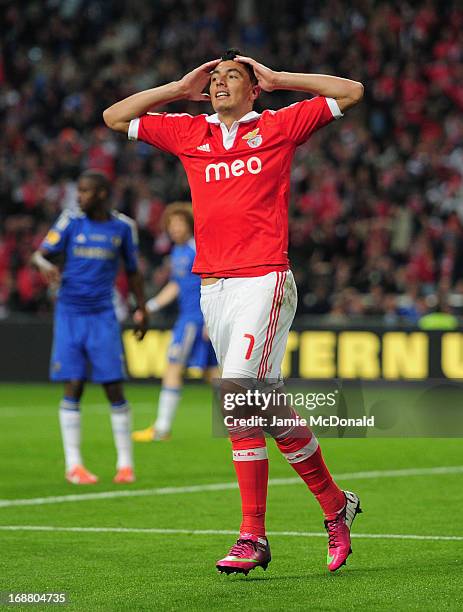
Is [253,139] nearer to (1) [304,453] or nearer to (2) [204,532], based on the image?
(1) [304,453]

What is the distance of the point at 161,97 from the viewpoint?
6793mm

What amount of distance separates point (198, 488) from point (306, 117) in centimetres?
425

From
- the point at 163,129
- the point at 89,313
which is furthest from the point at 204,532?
the point at 89,313

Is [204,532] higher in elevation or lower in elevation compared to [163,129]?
lower

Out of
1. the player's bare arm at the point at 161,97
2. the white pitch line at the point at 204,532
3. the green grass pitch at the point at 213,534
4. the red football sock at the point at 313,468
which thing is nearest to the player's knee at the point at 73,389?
the green grass pitch at the point at 213,534

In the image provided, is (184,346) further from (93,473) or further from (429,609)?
(429,609)

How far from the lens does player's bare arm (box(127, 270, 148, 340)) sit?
1029cm

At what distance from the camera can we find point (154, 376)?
2034 cm

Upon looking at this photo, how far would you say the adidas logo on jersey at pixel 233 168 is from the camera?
6.50 meters

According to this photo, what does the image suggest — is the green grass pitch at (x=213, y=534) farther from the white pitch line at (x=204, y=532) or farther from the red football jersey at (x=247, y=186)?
the red football jersey at (x=247, y=186)

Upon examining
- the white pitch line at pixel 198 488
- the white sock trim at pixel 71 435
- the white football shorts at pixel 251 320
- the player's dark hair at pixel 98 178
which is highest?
the player's dark hair at pixel 98 178

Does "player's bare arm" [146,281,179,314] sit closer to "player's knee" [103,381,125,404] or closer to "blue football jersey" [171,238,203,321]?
"blue football jersey" [171,238,203,321]

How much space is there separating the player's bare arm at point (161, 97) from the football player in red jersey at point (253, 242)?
0.04 feet

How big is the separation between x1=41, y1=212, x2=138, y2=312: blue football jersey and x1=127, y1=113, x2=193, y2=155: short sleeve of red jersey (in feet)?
11.8
